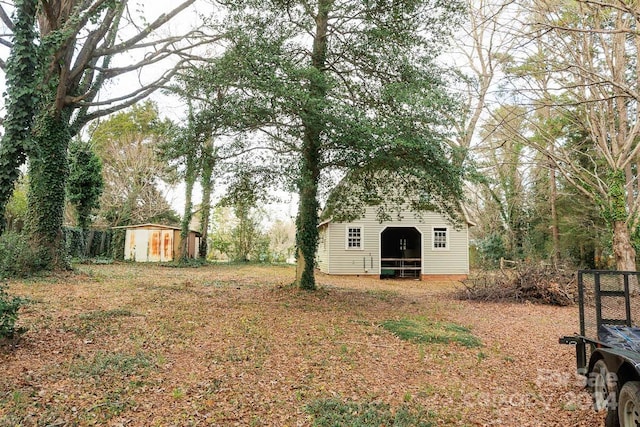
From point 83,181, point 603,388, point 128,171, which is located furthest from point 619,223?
point 128,171

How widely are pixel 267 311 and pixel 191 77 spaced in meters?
6.03

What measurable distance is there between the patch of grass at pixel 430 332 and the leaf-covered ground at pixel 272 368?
0.05 m

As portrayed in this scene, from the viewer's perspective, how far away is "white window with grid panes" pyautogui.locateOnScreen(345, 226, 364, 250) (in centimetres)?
1973

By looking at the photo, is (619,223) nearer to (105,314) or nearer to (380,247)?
(380,247)

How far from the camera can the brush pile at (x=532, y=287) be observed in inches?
450

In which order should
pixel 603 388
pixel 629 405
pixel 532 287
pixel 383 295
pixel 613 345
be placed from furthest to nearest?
pixel 383 295 < pixel 532 287 < pixel 603 388 < pixel 613 345 < pixel 629 405

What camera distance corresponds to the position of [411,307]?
10.3 meters

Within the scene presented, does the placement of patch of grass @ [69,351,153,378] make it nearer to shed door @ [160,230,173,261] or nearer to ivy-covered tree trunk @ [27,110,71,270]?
ivy-covered tree trunk @ [27,110,71,270]

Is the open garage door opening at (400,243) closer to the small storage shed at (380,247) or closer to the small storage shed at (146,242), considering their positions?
the small storage shed at (380,247)

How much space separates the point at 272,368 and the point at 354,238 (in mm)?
14904

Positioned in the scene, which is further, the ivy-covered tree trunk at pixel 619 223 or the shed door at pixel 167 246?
the shed door at pixel 167 246

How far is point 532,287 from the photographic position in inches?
463

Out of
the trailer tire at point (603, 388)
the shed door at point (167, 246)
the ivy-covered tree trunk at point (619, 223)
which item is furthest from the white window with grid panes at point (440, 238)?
the trailer tire at point (603, 388)

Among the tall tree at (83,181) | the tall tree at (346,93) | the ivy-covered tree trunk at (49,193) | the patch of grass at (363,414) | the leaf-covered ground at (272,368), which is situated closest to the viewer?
the patch of grass at (363,414)
